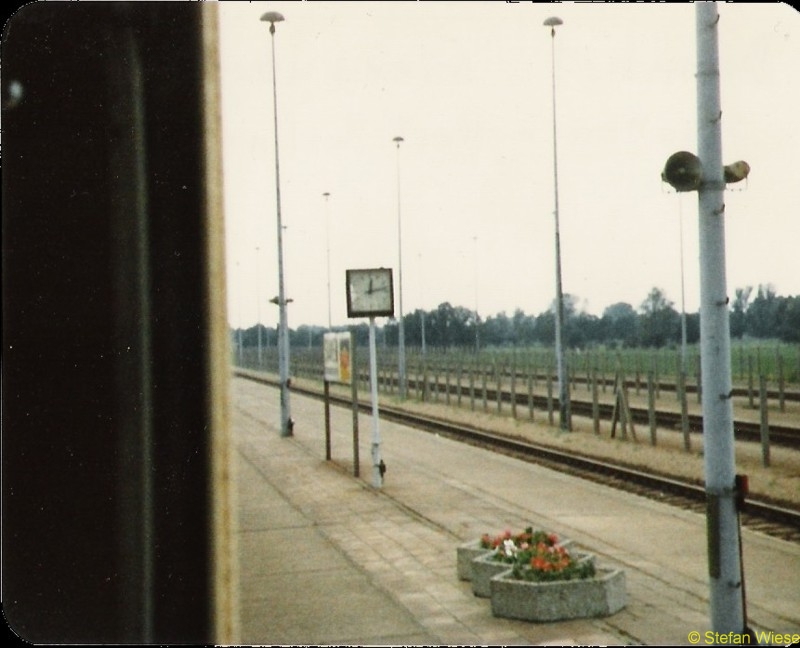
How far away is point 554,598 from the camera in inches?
216

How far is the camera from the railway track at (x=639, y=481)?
8992 mm

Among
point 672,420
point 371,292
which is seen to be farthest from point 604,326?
point 371,292

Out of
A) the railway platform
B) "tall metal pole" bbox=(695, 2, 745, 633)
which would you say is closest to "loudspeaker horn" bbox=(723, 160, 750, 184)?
"tall metal pole" bbox=(695, 2, 745, 633)

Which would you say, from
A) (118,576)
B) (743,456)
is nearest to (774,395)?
(743,456)

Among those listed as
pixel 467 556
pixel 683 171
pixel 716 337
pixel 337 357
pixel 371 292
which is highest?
pixel 683 171

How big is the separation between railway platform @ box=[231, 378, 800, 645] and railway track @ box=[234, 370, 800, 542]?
35 centimetres

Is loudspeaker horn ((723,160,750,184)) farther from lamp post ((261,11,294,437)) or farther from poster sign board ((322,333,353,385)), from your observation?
lamp post ((261,11,294,437))

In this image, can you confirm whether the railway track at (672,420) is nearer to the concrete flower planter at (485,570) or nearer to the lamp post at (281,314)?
the lamp post at (281,314)

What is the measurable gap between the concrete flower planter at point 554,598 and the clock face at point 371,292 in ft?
17.4

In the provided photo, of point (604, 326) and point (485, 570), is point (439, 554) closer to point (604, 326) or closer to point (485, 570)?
point (485, 570)

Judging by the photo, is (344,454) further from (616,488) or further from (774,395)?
(774,395)

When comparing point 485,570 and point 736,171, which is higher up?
point 736,171

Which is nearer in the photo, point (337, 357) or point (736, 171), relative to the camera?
point (736, 171)

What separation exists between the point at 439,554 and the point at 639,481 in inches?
194
